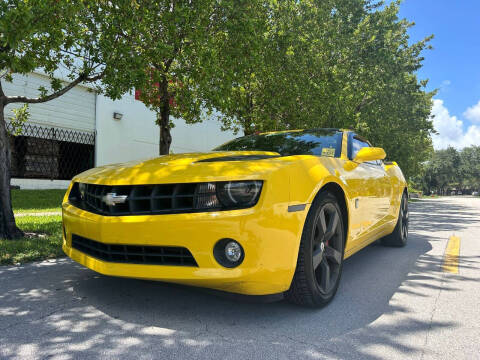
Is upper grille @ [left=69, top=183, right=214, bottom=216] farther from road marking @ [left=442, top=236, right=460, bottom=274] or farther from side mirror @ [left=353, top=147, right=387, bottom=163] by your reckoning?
road marking @ [left=442, top=236, right=460, bottom=274]

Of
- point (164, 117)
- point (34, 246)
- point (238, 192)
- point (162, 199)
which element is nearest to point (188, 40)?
point (164, 117)

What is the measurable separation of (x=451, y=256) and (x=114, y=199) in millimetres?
4342

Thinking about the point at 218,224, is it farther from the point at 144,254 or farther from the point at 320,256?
the point at 320,256

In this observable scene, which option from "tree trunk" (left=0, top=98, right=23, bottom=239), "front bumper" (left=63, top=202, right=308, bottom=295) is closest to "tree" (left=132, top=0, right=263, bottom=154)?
"tree trunk" (left=0, top=98, right=23, bottom=239)

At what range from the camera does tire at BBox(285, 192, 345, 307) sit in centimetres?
256

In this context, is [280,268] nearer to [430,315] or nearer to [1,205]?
[430,315]

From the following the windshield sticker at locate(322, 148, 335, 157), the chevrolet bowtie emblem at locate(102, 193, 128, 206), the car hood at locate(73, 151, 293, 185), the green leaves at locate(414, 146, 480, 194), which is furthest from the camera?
the green leaves at locate(414, 146, 480, 194)

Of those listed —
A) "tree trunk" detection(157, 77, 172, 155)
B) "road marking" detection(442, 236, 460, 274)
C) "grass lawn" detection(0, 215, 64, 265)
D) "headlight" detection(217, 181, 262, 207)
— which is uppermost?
"tree trunk" detection(157, 77, 172, 155)

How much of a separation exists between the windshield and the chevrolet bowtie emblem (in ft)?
5.06

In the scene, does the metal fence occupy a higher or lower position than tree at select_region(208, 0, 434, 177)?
lower

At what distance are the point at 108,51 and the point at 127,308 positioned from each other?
4.21 meters

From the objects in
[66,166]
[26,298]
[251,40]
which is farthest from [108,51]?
[66,166]

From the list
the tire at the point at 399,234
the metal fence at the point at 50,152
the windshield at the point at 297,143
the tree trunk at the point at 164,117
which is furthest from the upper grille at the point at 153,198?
the metal fence at the point at 50,152

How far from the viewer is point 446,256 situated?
486 cm
